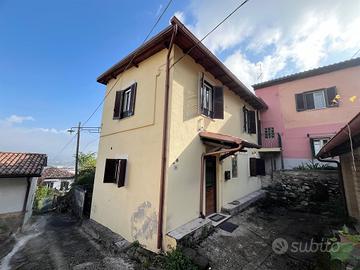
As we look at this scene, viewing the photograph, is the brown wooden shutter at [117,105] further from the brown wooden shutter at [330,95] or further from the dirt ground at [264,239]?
the brown wooden shutter at [330,95]

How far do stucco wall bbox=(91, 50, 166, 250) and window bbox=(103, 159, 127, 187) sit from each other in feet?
0.64

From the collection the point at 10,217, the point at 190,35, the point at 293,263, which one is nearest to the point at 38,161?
the point at 10,217

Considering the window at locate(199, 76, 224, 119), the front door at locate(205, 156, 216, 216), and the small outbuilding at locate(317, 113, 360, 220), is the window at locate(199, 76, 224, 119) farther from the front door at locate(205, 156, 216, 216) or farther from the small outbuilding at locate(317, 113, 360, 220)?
the small outbuilding at locate(317, 113, 360, 220)

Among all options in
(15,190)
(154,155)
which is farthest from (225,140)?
(15,190)

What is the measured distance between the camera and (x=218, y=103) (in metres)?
7.45

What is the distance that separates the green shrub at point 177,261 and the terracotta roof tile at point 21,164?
335 inches

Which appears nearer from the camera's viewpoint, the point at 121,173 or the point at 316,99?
the point at 121,173

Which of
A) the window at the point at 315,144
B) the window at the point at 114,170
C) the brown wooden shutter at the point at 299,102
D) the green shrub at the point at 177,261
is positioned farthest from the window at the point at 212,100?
the window at the point at 315,144

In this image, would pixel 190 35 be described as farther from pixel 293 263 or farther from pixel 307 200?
pixel 307 200

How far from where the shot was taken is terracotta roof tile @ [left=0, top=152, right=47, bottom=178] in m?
8.64

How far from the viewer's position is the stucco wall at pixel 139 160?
558cm

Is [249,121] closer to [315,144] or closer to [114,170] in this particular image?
[315,144]

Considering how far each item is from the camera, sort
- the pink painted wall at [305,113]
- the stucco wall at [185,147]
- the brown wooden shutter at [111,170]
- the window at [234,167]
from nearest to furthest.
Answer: the stucco wall at [185,147] < the brown wooden shutter at [111,170] < the window at [234,167] < the pink painted wall at [305,113]

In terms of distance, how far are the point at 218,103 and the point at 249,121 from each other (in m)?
4.59
